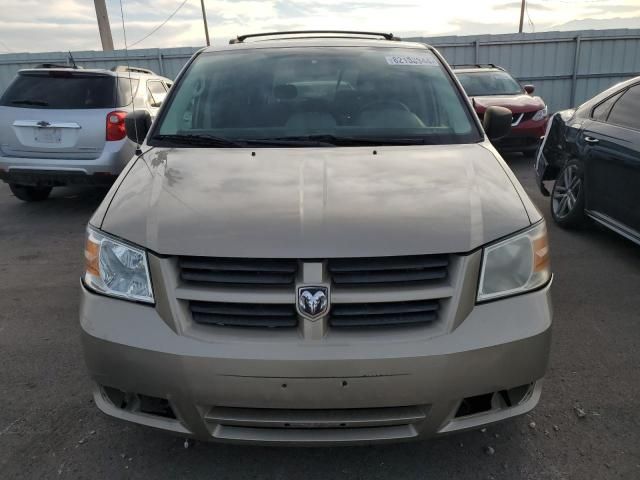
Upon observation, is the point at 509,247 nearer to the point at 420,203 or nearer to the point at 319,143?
the point at 420,203

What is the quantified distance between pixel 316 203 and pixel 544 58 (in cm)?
1676

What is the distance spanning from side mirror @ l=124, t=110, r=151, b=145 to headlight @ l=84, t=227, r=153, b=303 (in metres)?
1.41

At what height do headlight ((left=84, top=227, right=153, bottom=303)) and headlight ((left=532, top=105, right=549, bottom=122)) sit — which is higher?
headlight ((left=84, top=227, right=153, bottom=303))

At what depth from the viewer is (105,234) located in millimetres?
2080

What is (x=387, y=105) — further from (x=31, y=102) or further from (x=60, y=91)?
(x=31, y=102)

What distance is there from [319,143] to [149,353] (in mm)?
1386

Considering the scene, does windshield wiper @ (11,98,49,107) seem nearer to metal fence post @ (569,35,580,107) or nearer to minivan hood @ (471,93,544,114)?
minivan hood @ (471,93,544,114)

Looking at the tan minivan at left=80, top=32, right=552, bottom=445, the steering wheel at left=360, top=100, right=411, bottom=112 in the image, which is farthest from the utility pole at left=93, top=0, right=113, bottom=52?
the tan minivan at left=80, top=32, right=552, bottom=445

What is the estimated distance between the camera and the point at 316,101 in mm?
3061

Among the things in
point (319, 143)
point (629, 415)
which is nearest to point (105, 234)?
point (319, 143)

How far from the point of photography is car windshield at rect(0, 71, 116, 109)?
6.07m

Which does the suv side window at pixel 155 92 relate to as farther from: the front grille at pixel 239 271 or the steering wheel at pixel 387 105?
the front grille at pixel 239 271

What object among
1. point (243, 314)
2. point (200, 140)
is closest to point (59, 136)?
point (200, 140)

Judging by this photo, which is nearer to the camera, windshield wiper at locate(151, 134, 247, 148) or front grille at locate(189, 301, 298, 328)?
front grille at locate(189, 301, 298, 328)
